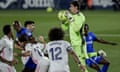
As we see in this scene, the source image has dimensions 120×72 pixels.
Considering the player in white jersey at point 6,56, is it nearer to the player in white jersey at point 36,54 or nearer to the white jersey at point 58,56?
the player in white jersey at point 36,54

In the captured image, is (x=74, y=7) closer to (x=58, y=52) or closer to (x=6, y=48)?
(x=6, y=48)

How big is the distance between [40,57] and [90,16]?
25.3 meters

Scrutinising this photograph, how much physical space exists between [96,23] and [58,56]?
879 inches

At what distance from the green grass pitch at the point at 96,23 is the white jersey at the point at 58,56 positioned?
6316 mm

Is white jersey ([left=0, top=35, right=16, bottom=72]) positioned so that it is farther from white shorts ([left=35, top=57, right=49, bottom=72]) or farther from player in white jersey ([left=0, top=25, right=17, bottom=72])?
white shorts ([left=35, top=57, right=49, bottom=72])

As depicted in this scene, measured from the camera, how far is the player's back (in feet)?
35.4

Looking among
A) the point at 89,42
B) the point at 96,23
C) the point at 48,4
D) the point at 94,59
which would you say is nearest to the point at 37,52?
the point at 94,59

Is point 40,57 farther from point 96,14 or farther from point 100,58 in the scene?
point 96,14

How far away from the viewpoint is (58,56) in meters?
10.8

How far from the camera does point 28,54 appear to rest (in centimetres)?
1280

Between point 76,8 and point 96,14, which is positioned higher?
point 76,8

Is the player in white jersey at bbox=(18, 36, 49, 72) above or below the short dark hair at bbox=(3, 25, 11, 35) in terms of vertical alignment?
below

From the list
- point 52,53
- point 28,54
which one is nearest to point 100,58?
point 28,54

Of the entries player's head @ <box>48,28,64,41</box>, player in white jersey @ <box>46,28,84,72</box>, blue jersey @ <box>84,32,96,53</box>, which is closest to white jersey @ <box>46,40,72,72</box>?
player in white jersey @ <box>46,28,84,72</box>
